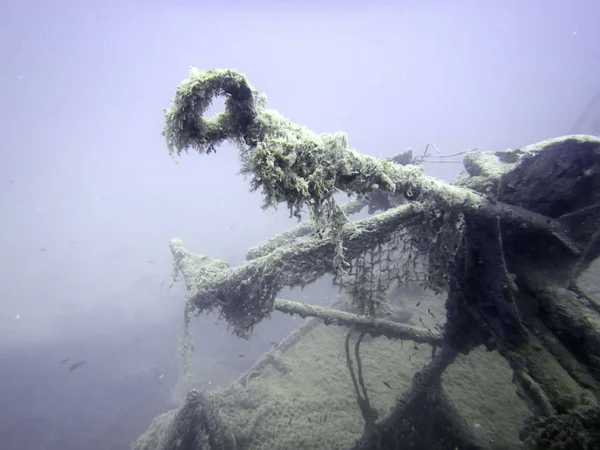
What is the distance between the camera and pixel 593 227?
3164 millimetres

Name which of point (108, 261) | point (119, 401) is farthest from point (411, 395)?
point (108, 261)

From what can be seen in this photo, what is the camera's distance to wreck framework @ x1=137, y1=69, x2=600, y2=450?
191cm

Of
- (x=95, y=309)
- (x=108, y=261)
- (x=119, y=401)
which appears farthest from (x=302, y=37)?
(x=119, y=401)

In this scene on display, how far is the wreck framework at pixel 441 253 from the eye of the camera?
1909 millimetres

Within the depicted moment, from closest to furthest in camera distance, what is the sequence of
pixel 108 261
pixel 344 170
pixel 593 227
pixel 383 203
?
pixel 344 170
pixel 593 227
pixel 383 203
pixel 108 261

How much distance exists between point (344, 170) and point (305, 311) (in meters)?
3.46

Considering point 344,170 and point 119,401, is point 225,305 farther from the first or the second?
point 119,401

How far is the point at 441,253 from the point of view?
3.28m

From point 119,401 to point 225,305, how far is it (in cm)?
1595

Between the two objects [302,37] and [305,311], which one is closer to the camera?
[305,311]

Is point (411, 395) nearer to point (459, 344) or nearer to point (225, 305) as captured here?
point (459, 344)

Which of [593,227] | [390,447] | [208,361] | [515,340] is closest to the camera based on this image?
[515,340]

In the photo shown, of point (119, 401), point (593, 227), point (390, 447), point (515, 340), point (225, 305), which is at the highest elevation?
point (593, 227)

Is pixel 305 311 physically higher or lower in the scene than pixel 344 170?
lower
